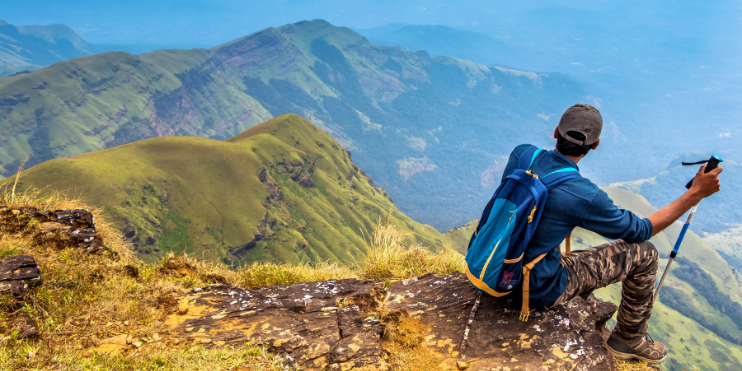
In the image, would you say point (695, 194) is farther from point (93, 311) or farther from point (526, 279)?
point (93, 311)

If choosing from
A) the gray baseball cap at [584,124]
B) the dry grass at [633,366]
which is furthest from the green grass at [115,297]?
the gray baseball cap at [584,124]

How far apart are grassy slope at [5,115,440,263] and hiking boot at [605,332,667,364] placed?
10656 cm

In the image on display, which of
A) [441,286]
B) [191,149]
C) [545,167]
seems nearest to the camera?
[545,167]

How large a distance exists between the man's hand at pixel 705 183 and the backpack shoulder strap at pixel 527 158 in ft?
5.25

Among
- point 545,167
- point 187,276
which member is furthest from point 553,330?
point 187,276

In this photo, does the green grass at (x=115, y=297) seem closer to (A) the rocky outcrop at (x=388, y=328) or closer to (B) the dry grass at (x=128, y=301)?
(B) the dry grass at (x=128, y=301)

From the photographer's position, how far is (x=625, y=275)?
4504 mm

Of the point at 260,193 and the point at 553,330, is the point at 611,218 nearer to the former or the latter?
the point at 553,330

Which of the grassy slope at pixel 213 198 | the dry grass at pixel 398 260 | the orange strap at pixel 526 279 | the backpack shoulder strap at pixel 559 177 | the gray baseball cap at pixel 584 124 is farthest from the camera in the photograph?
the grassy slope at pixel 213 198

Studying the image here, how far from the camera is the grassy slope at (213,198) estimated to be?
111 meters

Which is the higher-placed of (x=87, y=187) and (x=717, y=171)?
(x=717, y=171)

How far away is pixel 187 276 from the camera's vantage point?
639 cm

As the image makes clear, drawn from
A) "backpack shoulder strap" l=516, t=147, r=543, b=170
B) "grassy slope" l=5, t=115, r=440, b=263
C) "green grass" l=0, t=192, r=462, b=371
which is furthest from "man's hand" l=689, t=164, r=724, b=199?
"grassy slope" l=5, t=115, r=440, b=263

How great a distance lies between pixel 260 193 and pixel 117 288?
14357cm
